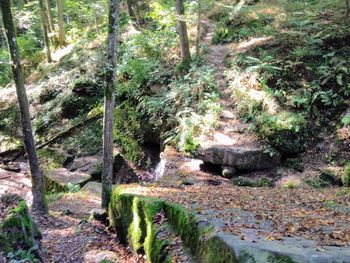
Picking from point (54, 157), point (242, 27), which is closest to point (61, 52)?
point (54, 157)

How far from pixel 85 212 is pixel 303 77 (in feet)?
28.5

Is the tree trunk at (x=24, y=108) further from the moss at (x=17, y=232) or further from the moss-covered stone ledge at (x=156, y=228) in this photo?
the moss at (x=17, y=232)

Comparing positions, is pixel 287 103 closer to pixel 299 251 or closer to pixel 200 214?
pixel 200 214

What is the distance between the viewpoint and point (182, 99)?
14.7 meters

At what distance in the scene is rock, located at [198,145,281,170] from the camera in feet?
38.0

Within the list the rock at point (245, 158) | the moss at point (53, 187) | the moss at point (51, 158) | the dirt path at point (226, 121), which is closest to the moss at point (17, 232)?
the rock at point (245, 158)

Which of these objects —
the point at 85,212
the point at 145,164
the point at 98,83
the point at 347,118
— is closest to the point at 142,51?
the point at 98,83

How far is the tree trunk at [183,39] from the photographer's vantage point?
1466cm

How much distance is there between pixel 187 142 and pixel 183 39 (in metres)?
4.86

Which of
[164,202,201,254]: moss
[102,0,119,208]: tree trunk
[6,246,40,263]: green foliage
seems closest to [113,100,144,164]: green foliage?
[102,0,119,208]: tree trunk

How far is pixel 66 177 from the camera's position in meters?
14.7

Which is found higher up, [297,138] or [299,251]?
[299,251]

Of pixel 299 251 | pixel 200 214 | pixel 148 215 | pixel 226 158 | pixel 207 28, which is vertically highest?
pixel 207 28

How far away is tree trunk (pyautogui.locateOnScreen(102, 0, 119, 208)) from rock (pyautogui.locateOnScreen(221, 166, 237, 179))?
137 inches
